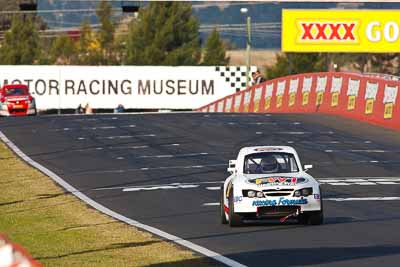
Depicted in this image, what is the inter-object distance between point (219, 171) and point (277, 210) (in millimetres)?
9990

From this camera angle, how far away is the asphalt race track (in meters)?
14.7

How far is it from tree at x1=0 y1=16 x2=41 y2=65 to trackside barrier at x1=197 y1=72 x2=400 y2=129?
41350 mm

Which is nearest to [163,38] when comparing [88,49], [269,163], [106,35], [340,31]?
[106,35]

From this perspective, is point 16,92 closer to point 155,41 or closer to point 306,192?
point 306,192

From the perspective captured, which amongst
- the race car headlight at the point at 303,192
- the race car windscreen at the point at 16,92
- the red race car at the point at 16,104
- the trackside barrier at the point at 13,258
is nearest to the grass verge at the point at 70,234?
the race car headlight at the point at 303,192

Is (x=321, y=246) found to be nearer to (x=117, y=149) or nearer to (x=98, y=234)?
(x=98, y=234)

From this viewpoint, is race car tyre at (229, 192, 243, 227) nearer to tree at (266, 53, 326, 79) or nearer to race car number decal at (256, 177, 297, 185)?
race car number decal at (256, 177, 297, 185)

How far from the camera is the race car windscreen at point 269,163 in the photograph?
17469mm

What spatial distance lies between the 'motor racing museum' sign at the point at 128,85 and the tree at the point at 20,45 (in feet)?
85.9

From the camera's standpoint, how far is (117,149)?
32.2m

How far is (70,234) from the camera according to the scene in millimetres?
16109

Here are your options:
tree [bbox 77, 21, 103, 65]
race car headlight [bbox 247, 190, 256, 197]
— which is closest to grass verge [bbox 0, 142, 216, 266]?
race car headlight [bbox 247, 190, 256, 197]

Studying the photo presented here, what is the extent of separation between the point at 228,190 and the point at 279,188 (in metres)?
0.82

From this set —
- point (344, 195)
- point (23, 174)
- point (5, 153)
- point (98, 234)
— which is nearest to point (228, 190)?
point (98, 234)
